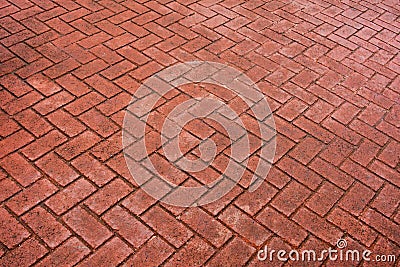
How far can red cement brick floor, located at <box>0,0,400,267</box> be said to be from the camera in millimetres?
3238

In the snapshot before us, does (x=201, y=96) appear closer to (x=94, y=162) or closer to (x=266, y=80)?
(x=266, y=80)

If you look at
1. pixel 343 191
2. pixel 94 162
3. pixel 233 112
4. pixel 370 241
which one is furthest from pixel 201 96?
pixel 370 241

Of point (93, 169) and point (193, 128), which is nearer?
point (93, 169)

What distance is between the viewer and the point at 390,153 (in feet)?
13.3

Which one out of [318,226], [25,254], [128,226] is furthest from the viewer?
A: [318,226]

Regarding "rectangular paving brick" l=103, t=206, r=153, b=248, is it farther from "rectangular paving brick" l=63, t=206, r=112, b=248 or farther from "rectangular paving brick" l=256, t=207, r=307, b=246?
"rectangular paving brick" l=256, t=207, r=307, b=246

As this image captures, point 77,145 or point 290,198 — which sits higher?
→ point 77,145

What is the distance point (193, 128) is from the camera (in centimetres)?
410

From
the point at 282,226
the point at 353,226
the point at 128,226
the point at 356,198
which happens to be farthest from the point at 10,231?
the point at 356,198

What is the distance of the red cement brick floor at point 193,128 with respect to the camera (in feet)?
10.6

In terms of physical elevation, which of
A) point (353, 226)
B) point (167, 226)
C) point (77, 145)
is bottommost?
point (353, 226)

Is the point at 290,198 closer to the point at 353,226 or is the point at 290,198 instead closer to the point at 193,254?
the point at 353,226

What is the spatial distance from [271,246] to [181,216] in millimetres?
723

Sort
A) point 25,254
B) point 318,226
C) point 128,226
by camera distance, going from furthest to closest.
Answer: point 318,226 → point 128,226 → point 25,254
